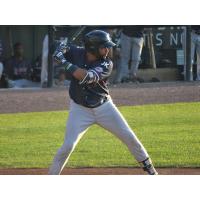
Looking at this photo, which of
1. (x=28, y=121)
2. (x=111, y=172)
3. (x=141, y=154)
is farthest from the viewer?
(x=28, y=121)

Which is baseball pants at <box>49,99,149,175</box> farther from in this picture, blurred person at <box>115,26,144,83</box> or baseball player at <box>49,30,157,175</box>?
blurred person at <box>115,26,144,83</box>

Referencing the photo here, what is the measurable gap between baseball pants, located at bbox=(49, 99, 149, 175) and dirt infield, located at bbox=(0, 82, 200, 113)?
35.7 inches

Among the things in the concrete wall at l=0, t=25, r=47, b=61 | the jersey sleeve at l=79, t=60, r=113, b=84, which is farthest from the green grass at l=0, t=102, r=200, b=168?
the jersey sleeve at l=79, t=60, r=113, b=84

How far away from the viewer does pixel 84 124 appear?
213 inches

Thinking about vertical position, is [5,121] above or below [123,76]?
below

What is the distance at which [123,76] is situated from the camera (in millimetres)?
6555

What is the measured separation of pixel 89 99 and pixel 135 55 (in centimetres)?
135

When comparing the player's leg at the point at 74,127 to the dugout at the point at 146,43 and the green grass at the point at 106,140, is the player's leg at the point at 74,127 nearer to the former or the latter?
the green grass at the point at 106,140

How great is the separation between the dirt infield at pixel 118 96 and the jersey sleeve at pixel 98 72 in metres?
1.03

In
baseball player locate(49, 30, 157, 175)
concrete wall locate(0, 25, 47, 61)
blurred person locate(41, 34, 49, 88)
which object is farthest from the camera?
blurred person locate(41, 34, 49, 88)

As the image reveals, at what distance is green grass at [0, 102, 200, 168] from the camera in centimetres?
645

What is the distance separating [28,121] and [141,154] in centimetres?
160

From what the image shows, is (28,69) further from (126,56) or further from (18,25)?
(126,56)
